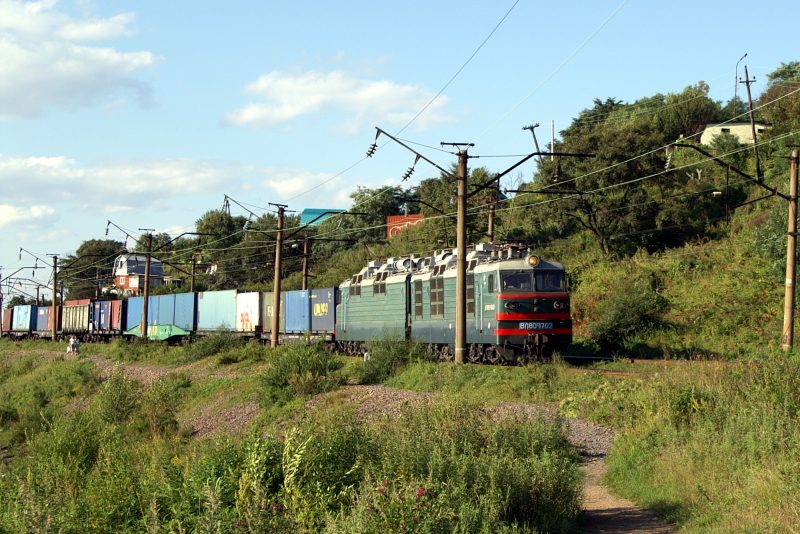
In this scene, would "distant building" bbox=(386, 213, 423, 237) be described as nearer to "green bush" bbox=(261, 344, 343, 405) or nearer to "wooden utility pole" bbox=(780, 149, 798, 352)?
"green bush" bbox=(261, 344, 343, 405)

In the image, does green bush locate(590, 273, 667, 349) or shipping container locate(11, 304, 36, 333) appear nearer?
green bush locate(590, 273, 667, 349)

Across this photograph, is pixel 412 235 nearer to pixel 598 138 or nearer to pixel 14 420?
pixel 598 138

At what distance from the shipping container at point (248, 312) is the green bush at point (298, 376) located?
20.2m

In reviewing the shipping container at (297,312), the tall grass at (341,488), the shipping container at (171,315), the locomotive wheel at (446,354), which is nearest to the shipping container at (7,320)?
the shipping container at (171,315)

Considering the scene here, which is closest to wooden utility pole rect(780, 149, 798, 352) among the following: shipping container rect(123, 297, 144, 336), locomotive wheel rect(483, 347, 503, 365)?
locomotive wheel rect(483, 347, 503, 365)

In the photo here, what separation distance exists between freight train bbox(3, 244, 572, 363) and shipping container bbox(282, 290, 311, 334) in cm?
5

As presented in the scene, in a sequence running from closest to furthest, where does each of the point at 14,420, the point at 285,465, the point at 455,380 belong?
the point at 285,465, the point at 455,380, the point at 14,420

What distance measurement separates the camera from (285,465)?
990cm

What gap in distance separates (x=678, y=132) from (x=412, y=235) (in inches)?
1148

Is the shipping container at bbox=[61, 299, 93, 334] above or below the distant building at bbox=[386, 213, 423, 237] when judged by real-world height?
below

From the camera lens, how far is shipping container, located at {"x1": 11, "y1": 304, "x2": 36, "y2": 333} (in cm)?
8054

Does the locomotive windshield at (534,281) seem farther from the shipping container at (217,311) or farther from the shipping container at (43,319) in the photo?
the shipping container at (43,319)

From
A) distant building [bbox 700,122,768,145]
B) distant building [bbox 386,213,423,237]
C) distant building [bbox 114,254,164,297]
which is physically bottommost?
distant building [bbox 114,254,164,297]

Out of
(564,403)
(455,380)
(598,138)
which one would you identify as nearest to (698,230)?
(598,138)
